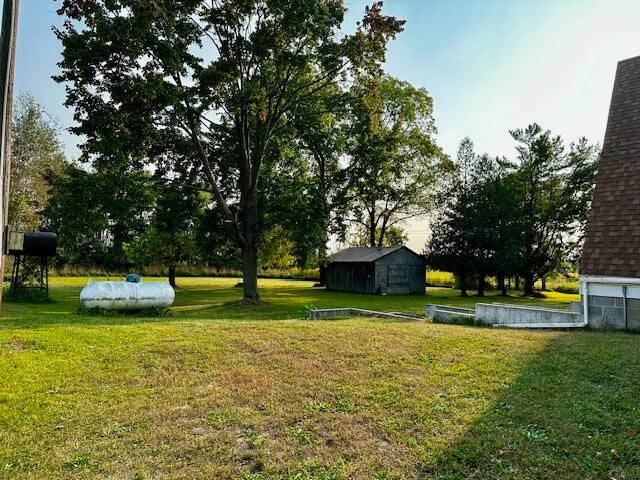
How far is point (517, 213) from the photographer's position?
29.2 meters

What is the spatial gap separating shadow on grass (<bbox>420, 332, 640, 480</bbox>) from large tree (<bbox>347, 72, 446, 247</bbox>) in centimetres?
1665

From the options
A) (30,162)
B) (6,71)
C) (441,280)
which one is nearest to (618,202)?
(6,71)

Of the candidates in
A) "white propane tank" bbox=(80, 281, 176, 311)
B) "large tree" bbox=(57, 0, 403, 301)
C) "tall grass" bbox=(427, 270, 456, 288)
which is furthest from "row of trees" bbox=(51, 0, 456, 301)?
"tall grass" bbox=(427, 270, 456, 288)

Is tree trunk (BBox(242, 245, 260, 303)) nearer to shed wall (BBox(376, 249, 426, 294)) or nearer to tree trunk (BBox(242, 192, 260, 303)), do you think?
tree trunk (BBox(242, 192, 260, 303))

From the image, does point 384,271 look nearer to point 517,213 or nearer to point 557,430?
point 517,213

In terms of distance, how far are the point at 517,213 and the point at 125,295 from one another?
24.8 m

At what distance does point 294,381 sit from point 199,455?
1.96m

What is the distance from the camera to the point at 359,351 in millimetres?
6949

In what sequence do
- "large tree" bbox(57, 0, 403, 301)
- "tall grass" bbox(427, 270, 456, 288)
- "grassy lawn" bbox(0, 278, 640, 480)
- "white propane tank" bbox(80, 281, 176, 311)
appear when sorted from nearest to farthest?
1. "grassy lawn" bbox(0, 278, 640, 480)
2. "white propane tank" bbox(80, 281, 176, 311)
3. "large tree" bbox(57, 0, 403, 301)
4. "tall grass" bbox(427, 270, 456, 288)

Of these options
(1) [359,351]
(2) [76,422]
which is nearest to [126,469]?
(2) [76,422]

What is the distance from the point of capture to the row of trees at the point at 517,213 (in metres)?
29.1

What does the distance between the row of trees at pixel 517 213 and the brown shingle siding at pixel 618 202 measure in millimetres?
17883

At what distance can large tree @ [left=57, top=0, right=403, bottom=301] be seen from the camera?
52.5 feet

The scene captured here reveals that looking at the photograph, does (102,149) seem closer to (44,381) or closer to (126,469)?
(44,381)
